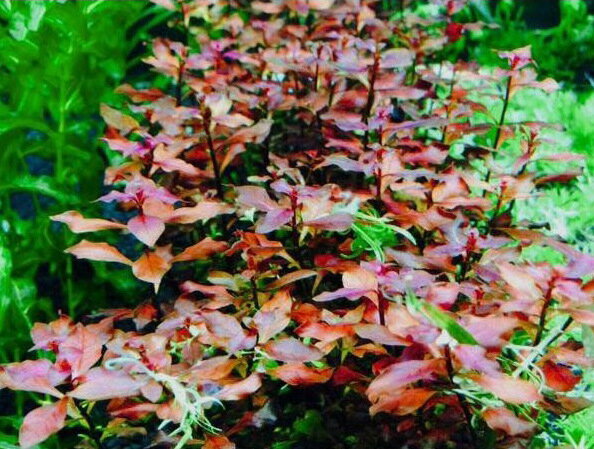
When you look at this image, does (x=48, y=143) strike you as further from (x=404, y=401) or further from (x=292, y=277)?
(x=404, y=401)

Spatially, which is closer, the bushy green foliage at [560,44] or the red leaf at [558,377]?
the red leaf at [558,377]

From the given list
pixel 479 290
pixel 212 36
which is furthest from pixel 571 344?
pixel 212 36

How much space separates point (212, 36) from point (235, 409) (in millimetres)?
1657

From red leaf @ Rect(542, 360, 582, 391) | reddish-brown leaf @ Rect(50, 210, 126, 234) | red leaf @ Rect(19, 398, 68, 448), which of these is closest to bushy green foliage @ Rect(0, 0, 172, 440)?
reddish-brown leaf @ Rect(50, 210, 126, 234)

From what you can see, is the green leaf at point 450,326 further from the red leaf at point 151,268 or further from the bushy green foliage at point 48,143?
the bushy green foliage at point 48,143

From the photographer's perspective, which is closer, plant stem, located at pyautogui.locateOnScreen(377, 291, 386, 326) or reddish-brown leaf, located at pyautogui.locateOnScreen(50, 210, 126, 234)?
plant stem, located at pyautogui.locateOnScreen(377, 291, 386, 326)

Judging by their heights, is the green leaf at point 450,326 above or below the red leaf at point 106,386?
above

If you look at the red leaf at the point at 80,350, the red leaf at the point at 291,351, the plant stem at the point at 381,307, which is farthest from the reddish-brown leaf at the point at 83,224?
the plant stem at the point at 381,307

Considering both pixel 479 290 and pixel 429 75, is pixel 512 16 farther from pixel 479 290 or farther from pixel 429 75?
pixel 479 290

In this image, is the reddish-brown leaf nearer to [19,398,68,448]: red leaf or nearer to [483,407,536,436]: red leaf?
[19,398,68,448]: red leaf

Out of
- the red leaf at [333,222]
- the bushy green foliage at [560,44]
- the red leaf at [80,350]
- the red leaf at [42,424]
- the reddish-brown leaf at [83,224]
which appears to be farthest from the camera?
the bushy green foliage at [560,44]

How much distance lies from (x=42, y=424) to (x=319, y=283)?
2.29ft

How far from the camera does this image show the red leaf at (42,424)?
47.1 inches

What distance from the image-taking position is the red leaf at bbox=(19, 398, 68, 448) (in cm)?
120
